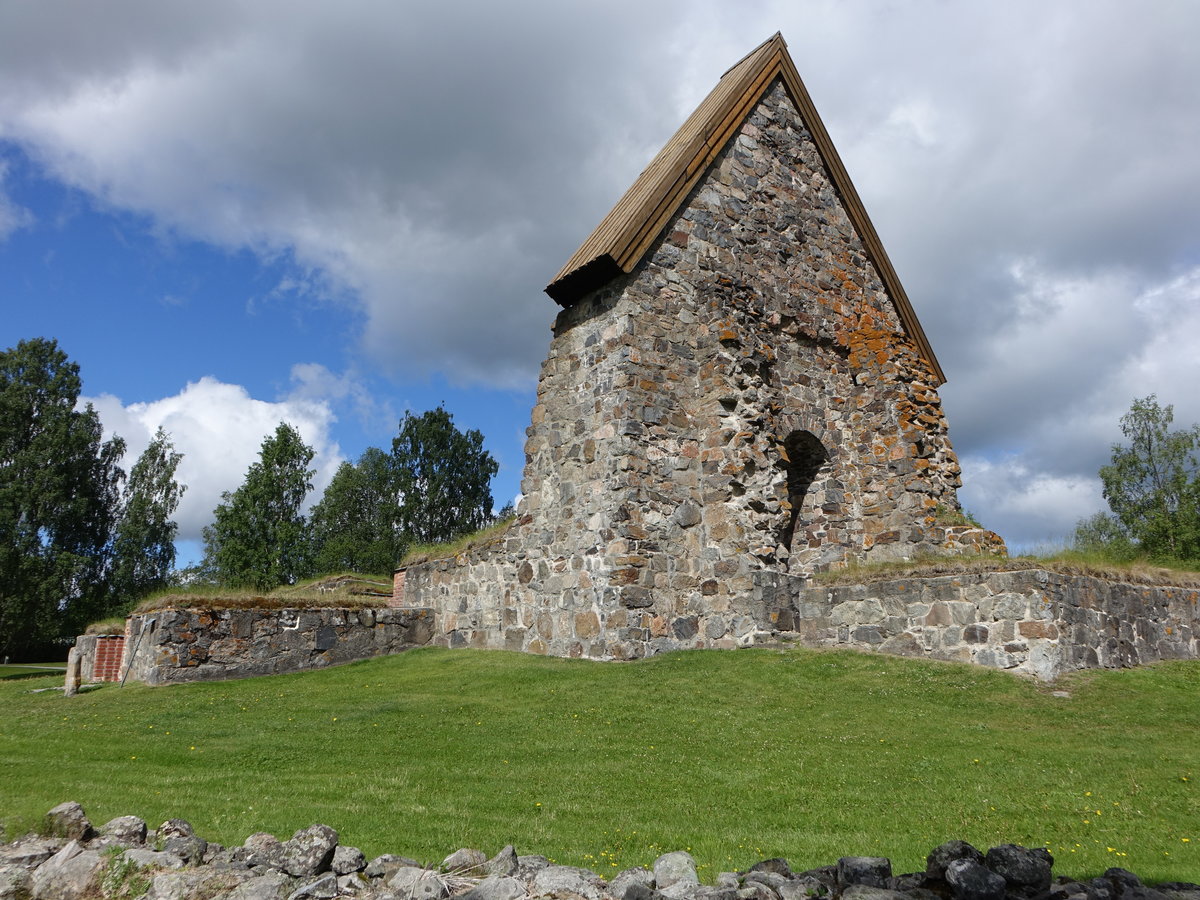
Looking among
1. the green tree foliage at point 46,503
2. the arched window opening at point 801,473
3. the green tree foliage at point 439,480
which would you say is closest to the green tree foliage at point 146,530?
the green tree foliage at point 46,503

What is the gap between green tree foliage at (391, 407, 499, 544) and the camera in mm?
47344

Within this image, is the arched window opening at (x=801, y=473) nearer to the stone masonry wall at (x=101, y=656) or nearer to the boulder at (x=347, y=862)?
the boulder at (x=347, y=862)

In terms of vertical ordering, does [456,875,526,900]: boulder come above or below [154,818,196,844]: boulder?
below

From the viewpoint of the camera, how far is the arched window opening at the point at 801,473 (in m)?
15.5

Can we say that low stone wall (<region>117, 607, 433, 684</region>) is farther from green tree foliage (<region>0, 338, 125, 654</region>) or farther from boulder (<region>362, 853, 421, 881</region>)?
green tree foliage (<region>0, 338, 125, 654</region>)

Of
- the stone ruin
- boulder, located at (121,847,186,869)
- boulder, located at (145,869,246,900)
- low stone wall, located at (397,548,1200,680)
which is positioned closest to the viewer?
boulder, located at (145,869,246,900)

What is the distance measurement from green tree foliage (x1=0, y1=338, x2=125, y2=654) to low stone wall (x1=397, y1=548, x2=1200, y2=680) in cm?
2460

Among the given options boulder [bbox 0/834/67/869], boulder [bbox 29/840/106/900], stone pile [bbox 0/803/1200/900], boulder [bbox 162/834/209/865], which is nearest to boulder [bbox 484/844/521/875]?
stone pile [bbox 0/803/1200/900]

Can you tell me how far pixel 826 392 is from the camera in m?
16.0

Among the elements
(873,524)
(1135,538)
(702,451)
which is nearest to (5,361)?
(702,451)

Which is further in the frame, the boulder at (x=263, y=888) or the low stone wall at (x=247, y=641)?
the low stone wall at (x=247, y=641)

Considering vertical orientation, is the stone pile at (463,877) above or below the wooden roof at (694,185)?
below

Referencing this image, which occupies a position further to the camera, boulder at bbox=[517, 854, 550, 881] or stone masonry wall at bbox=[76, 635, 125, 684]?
stone masonry wall at bbox=[76, 635, 125, 684]

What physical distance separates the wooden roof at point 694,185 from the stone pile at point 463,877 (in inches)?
418
